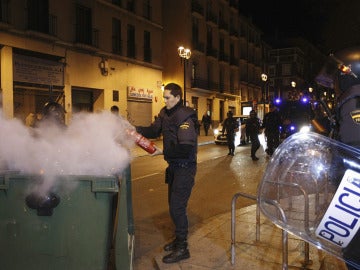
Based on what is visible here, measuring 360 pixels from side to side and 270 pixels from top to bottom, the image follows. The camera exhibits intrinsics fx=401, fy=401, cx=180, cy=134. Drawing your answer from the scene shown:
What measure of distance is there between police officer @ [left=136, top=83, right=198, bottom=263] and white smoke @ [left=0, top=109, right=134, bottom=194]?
0.52m

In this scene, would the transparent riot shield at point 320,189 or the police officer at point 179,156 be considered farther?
the police officer at point 179,156

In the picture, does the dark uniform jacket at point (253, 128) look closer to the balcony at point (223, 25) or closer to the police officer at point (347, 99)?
the police officer at point (347, 99)

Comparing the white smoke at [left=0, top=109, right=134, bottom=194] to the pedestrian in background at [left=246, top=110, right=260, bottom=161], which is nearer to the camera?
the white smoke at [left=0, top=109, right=134, bottom=194]

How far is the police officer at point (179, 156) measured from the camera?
427 centimetres

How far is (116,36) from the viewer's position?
25016 mm

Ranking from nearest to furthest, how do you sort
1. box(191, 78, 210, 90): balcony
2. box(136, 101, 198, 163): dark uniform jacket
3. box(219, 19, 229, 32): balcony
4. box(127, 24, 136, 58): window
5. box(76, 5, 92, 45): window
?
1. box(136, 101, 198, 163): dark uniform jacket
2. box(76, 5, 92, 45): window
3. box(127, 24, 136, 58): window
4. box(191, 78, 210, 90): balcony
5. box(219, 19, 229, 32): balcony

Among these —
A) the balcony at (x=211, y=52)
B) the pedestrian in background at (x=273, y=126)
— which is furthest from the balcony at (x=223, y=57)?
the pedestrian in background at (x=273, y=126)

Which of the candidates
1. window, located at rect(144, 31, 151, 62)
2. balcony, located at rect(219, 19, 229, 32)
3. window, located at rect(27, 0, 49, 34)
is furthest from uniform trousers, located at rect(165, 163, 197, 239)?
balcony, located at rect(219, 19, 229, 32)

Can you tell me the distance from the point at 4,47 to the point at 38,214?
1586cm

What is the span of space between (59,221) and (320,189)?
84.6 inches

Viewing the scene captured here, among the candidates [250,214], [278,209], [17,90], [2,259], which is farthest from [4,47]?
[278,209]

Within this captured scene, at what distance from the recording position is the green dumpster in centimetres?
333

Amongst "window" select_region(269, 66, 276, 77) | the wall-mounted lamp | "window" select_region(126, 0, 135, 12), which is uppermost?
"window" select_region(269, 66, 276, 77)

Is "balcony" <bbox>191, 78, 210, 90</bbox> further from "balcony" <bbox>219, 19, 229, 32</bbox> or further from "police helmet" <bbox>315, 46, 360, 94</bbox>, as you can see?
"police helmet" <bbox>315, 46, 360, 94</bbox>
